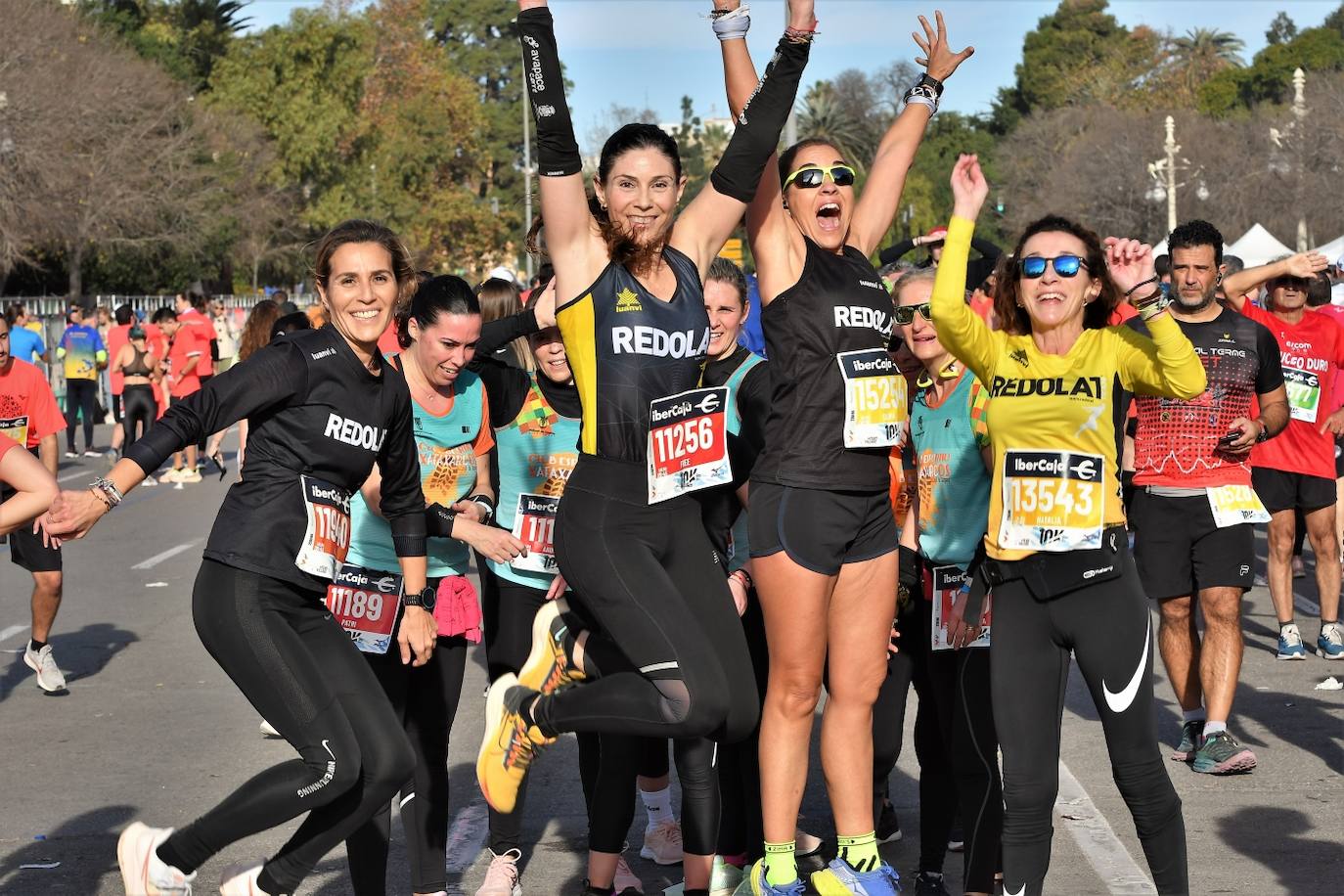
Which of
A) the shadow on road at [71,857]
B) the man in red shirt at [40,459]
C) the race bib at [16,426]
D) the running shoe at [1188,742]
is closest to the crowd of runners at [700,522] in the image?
the shadow on road at [71,857]

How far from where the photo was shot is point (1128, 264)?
5.22 meters

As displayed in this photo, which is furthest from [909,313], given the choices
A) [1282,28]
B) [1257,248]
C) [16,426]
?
[1282,28]

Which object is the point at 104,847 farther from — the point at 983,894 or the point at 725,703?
the point at 983,894

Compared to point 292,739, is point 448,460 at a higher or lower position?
higher

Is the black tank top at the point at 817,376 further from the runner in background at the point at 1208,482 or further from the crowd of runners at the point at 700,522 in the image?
the runner in background at the point at 1208,482

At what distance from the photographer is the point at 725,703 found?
4.82 m

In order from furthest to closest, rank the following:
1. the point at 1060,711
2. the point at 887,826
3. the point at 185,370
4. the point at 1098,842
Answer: the point at 185,370
the point at 887,826
the point at 1098,842
the point at 1060,711

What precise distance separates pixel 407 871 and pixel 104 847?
4.16ft

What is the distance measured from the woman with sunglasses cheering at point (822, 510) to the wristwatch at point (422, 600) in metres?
1.10

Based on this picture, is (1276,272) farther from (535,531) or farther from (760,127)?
(535,531)

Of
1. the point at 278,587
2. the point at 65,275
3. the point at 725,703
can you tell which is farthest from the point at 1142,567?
the point at 65,275

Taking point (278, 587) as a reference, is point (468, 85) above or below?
above

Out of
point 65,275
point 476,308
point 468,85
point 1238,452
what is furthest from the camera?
point 468,85

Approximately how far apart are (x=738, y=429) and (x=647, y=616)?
117cm
